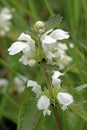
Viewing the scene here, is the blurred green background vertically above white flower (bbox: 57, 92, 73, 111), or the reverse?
the blurred green background

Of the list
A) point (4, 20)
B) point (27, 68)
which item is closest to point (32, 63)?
point (27, 68)

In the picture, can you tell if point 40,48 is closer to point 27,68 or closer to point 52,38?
point 52,38

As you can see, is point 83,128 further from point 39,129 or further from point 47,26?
point 47,26

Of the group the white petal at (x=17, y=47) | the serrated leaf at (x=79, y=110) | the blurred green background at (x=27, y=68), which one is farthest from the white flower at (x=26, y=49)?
the blurred green background at (x=27, y=68)

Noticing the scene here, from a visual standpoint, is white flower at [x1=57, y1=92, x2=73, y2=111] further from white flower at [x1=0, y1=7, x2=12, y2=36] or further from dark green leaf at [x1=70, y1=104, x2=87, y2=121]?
white flower at [x1=0, y1=7, x2=12, y2=36]

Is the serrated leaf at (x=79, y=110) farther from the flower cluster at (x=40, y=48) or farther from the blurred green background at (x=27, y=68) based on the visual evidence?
the blurred green background at (x=27, y=68)

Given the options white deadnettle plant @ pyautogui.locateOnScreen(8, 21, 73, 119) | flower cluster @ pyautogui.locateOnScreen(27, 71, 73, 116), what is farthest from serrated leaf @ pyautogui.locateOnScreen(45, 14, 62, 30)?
flower cluster @ pyautogui.locateOnScreen(27, 71, 73, 116)

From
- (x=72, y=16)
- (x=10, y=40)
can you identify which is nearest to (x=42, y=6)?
(x=10, y=40)
